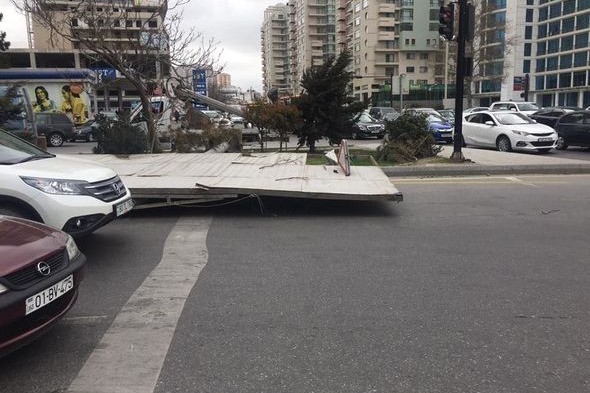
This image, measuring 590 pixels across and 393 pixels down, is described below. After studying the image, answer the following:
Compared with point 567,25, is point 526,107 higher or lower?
lower

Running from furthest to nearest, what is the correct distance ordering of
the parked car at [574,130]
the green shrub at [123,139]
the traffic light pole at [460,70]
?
the parked car at [574,130], the green shrub at [123,139], the traffic light pole at [460,70]

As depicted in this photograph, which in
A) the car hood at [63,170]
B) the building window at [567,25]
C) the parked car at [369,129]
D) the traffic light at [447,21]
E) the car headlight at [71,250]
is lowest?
the parked car at [369,129]

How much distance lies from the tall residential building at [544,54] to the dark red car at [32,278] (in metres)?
84.0

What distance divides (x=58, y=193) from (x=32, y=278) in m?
2.42

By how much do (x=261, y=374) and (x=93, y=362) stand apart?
1.15m

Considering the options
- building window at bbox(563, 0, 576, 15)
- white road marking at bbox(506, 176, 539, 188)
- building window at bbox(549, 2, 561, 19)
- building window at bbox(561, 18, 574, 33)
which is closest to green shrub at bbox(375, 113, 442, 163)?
white road marking at bbox(506, 176, 539, 188)

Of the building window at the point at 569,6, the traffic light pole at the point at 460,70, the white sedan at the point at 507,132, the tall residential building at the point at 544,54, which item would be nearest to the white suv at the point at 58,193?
the traffic light pole at the point at 460,70

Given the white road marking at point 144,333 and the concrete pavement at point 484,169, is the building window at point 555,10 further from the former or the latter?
the white road marking at point 144,333

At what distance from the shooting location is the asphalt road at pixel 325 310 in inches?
140

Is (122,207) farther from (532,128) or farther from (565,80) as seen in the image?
(565,80)

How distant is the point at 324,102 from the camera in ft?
60.0

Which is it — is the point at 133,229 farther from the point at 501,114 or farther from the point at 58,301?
the point at 501,114

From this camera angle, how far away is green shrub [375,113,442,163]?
14875 millimetres

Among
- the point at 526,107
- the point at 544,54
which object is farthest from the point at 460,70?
the point at 544,54
